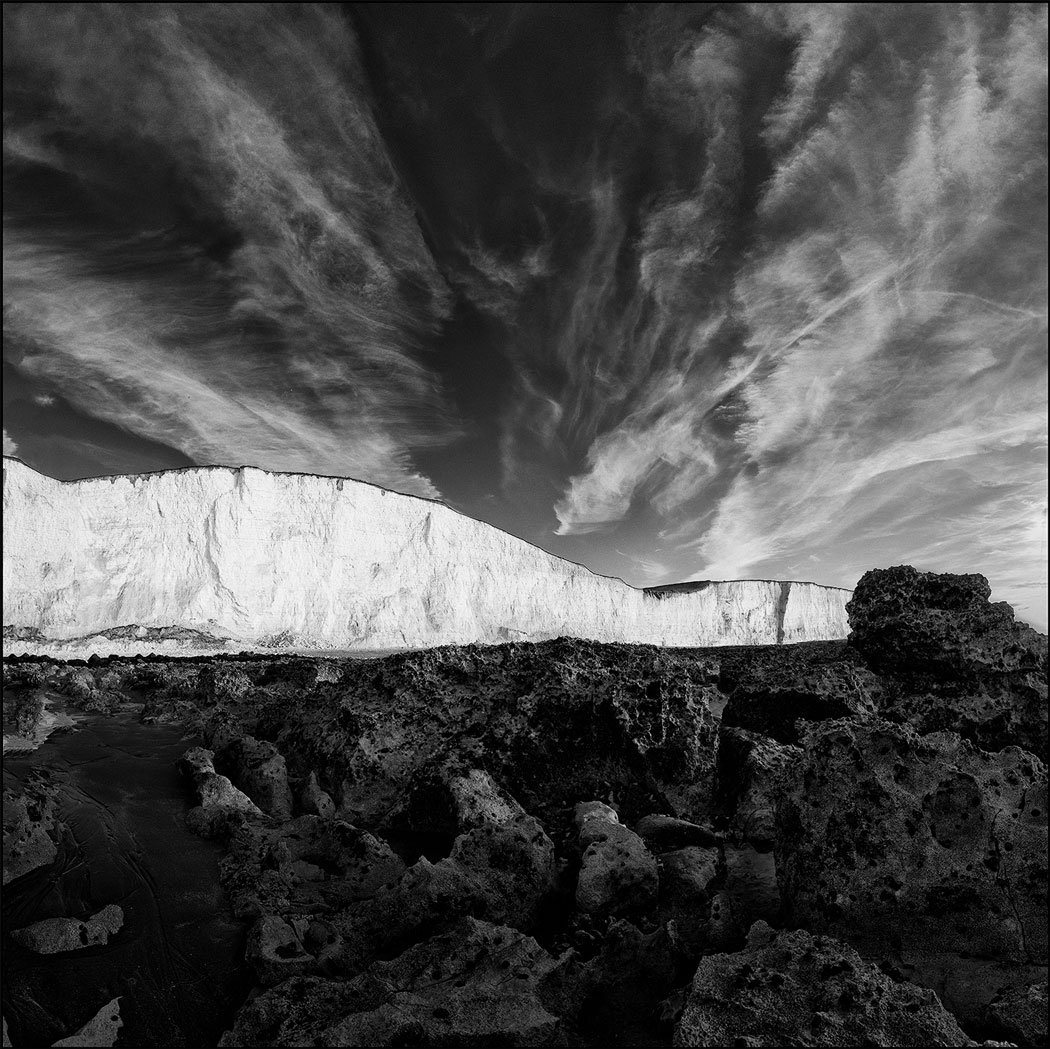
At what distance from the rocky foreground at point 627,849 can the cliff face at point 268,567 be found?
30.2 metres

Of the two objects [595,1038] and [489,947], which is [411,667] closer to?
[489,947]

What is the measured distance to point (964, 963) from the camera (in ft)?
9.73

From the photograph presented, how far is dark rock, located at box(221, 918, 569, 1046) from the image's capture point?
2.49 m

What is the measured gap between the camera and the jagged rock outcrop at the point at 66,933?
302cm

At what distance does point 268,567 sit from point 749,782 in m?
39.1

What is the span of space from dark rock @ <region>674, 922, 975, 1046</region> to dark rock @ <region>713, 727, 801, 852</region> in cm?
196

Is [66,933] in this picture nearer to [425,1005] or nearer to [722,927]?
[425,1005]

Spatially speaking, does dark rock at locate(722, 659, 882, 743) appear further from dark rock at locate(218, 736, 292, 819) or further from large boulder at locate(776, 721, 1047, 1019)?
dark rock at locate(218, 736, 292, 819)

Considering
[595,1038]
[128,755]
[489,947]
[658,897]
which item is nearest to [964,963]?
[658,897]

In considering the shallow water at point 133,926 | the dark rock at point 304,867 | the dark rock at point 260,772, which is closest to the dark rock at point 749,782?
the dark rock at point 304,867

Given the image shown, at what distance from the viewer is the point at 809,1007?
2.47 m

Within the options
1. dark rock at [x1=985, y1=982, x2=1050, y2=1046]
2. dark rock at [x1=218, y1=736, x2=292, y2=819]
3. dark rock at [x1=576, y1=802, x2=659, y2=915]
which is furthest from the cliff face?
dark rock at [x1=985, y1=982, x2=1050, y2=1046]

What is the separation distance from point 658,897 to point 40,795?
14.3ft

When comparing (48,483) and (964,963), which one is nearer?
Answer: (964,963)
